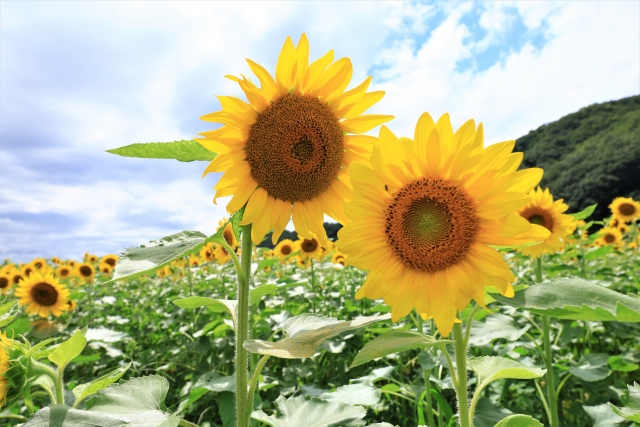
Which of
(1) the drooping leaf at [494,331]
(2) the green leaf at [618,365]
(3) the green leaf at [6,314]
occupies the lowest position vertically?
(2) the green leaf at [618,365]

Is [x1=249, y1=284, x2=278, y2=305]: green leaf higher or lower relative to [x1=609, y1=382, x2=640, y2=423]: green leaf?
higher

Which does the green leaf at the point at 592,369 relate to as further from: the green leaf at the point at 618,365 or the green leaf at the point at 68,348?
the green leaf at the point at 68,348

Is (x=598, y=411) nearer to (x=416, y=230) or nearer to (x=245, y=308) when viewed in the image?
(x=416, y=230)


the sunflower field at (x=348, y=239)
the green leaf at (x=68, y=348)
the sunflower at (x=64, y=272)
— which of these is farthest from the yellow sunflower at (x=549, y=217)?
the sunflower at (x=64, y=272)

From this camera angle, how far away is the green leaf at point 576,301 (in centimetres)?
99

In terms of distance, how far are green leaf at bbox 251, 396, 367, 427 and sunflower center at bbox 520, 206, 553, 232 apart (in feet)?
8.84

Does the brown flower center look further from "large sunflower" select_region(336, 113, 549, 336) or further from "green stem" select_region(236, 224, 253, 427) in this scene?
"large sunflower" select_region(336, 113, 549, 336)

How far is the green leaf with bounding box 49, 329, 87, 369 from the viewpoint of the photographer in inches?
62.1

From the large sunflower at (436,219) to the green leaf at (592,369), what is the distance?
248 centimetres

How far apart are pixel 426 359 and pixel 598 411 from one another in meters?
1.08

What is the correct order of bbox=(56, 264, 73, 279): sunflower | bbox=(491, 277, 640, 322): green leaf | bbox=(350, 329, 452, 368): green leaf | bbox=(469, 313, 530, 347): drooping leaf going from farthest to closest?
1. bbox=(56, 264, 73, 279): sunflower
2. bbox=(469, 313, 530, 347): drooping leaf
3. bbox=(350, 329, 452, 368): green leaf
4. bbox=(491, 277, 640, 322): green leaf

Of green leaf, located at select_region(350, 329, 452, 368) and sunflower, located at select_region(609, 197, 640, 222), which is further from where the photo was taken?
→ sunflower, located at select_region(609, 197, 640, 222)

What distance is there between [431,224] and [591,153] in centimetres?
4761

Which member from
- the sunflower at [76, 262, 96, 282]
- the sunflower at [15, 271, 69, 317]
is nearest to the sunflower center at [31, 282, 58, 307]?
the sunflower at [15, 271, 69, 317]
